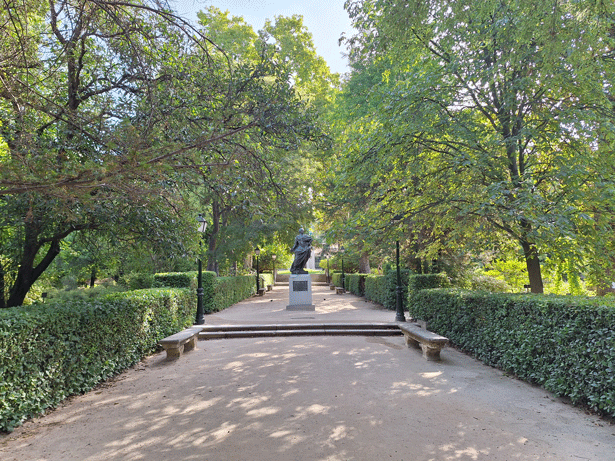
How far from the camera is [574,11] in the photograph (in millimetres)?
4707

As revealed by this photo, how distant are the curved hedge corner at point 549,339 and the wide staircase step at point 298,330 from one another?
2672 mm

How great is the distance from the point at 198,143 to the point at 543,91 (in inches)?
288

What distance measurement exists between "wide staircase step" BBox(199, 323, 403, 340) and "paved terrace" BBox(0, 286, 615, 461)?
3.37m

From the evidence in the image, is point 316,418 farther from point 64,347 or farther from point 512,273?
point 512,273

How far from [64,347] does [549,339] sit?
657 cm

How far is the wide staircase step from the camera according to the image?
10297 mm

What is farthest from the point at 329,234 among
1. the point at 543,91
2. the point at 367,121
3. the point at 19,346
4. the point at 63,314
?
the point at 19,346

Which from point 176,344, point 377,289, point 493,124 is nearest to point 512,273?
point 377,289

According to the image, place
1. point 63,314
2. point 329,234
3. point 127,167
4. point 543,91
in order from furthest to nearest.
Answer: point 329,234 → point 543,91 → point 63,314 → point 127,167

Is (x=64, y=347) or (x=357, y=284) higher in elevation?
(x=64, y=347)

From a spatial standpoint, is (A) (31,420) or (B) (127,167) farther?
(A) (31,420)

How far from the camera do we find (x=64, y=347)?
16.1 ft

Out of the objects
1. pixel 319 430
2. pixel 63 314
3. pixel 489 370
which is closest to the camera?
pixel 319 430

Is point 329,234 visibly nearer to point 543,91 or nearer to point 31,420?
point 543,91
